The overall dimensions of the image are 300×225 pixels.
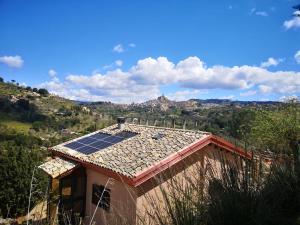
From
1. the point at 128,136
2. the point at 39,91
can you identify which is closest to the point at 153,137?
the point at 128,136

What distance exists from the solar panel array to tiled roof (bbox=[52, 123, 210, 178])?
1.32ft

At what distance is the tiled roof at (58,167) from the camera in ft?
47.9

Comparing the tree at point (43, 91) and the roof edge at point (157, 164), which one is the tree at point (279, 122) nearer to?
the roof edge at point (157, 164)

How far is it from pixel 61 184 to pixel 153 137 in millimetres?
4800

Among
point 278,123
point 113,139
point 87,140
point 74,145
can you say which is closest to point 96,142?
point 113,139

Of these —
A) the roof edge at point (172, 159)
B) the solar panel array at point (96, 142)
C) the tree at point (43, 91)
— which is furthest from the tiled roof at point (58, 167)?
the tree at point (43, 91)

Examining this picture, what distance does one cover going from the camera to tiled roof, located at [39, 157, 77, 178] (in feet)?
47.9

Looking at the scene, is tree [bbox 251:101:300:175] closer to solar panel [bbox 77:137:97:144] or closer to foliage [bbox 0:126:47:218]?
solar panel [bbox 77:137:97:144]

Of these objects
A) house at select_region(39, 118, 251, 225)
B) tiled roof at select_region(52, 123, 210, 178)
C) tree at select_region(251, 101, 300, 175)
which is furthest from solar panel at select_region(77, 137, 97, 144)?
tree at select_region(251, 101, 300, 175)

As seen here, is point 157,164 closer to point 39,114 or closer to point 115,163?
point 115,163

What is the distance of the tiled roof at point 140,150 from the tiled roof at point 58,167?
1.61ft

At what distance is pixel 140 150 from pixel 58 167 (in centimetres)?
379

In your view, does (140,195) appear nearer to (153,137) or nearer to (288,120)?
(153,137)

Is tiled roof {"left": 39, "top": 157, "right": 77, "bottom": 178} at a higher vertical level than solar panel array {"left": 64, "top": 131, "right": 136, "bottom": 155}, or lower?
lower
